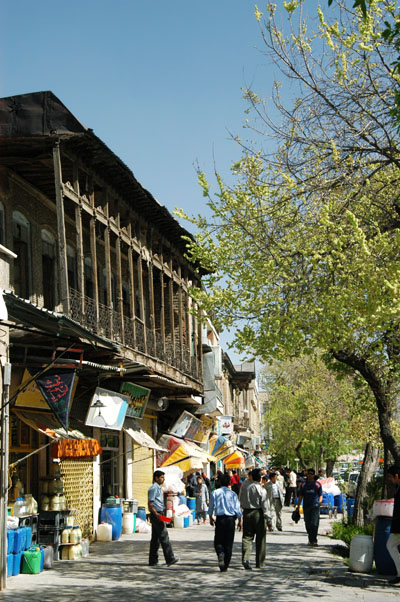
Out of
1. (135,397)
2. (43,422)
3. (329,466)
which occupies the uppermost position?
(135,397)

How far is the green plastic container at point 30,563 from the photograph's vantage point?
13.6 metres

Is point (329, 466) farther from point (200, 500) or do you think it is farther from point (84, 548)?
point (84, 548)

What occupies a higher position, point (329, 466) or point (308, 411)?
point (308, 411)

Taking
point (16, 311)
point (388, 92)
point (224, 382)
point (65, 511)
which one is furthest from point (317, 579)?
point (224, 382)

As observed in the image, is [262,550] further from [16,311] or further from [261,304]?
[16,311]

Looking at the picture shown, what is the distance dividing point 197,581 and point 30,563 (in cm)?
282

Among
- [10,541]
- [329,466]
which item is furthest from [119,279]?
[329,466]

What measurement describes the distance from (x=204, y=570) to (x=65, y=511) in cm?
311

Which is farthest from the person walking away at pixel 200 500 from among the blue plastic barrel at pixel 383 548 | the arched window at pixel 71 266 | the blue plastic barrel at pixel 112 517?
the blue plastic barrel at pixel 383 548

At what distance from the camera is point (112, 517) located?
65.6ft

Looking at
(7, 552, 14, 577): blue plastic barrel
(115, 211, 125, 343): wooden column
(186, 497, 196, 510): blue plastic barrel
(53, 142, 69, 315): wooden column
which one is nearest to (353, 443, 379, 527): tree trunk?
(186, 497, 196, 510): blue plastic barrel

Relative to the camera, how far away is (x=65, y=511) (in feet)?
52.1

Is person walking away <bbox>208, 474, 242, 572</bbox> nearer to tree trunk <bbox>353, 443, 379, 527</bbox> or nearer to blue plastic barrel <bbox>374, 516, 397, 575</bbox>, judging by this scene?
blue plastic barrel <bbox>374, 516, 397, 575</bbox>

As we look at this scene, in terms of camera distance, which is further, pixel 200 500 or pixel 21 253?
pixel 200 500
